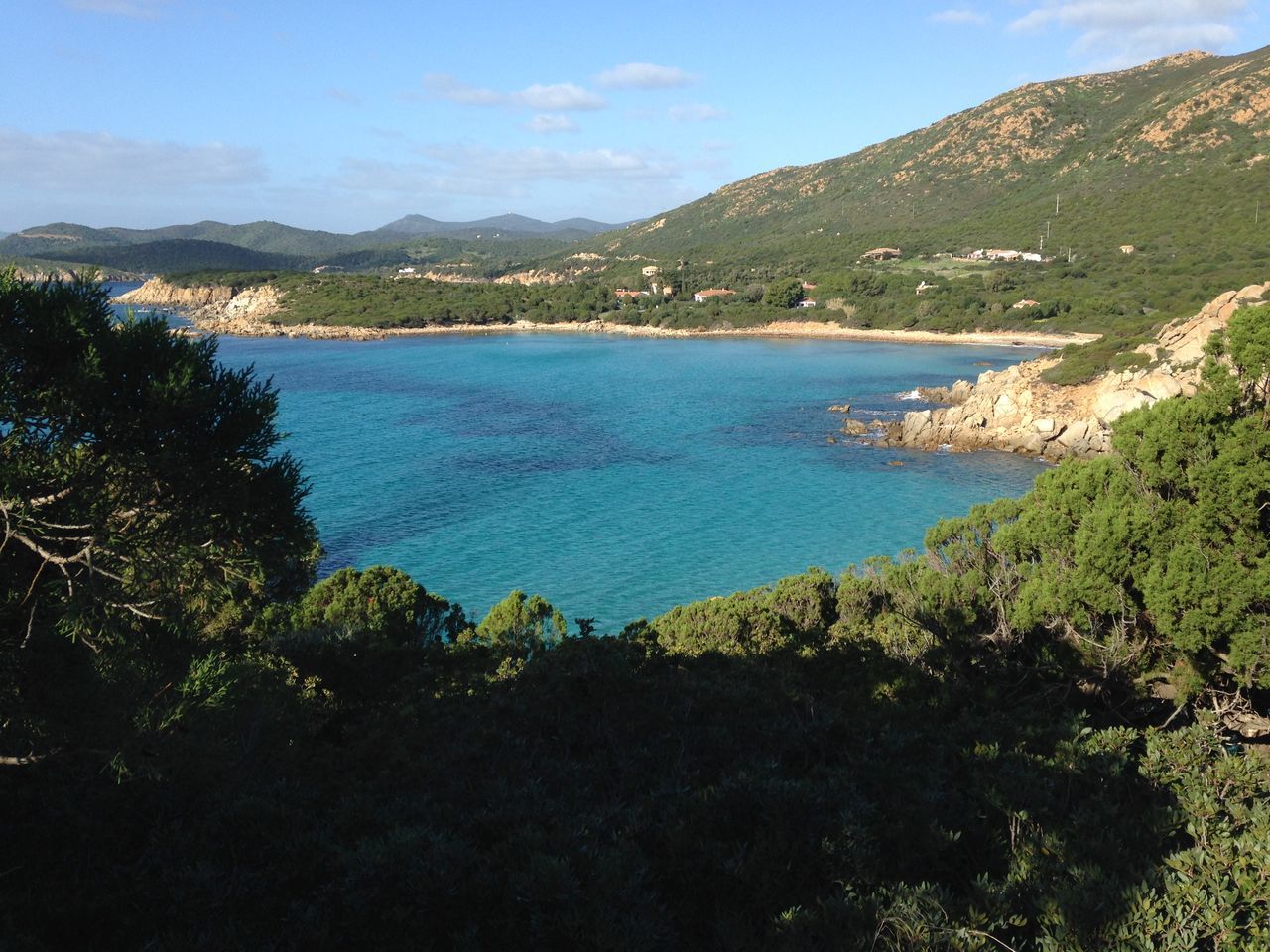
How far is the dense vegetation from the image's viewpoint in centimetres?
383

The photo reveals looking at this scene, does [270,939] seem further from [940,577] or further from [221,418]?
[940,577]

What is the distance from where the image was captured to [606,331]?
7800 cm

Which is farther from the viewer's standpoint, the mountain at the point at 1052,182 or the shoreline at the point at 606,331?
the mountain at the point at 1052,182

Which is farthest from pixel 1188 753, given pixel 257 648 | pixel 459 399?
pixel 459 399

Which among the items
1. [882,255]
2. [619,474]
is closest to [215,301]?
[882,255]

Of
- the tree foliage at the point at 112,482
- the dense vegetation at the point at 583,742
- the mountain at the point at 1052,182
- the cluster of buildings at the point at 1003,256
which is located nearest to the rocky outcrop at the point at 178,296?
the mountain at the point at 1052,182

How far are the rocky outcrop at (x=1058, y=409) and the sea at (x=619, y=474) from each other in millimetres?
1420

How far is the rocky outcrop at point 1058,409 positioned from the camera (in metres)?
28.4

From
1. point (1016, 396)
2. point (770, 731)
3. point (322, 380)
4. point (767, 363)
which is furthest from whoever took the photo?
point (767, 363)

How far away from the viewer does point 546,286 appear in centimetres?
9312

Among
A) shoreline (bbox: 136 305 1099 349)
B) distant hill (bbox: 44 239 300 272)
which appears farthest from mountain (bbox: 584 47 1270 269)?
distant hill (bbox: 44 239 300 272)

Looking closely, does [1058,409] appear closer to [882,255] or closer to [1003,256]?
[1003,256]

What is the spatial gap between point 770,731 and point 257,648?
607 cm

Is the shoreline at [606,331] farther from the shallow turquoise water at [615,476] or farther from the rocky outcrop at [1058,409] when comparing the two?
the rocky outcrop at [1058,409]
